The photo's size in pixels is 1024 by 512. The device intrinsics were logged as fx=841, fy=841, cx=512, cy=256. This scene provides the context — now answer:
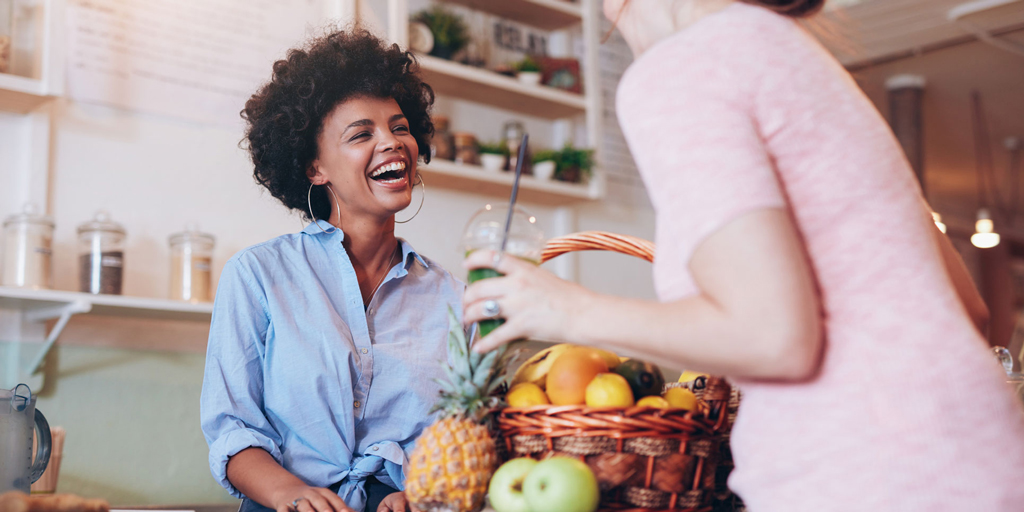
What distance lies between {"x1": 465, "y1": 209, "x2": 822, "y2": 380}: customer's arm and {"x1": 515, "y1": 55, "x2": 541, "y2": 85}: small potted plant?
2.83 meters

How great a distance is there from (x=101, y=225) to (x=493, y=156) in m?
1.46

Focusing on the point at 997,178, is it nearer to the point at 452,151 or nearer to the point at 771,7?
the point at 452,151

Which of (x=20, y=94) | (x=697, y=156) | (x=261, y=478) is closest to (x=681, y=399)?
(x=697, y=156)

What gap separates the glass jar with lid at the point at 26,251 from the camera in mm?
2211

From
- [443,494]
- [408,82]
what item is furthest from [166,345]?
[443,494]

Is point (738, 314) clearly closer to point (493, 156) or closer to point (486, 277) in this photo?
point (486, 277)

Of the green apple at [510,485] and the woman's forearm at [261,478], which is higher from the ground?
the green apple at [510,485]

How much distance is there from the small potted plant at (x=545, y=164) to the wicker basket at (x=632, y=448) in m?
2.57

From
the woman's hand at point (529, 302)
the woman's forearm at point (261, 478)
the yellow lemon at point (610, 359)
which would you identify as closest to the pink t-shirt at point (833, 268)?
the woman's hand at point (529, 302)

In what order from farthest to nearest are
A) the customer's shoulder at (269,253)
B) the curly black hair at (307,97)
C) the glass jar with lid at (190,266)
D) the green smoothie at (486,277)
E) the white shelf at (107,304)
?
the glass jar with lid at (190,266) < the white shelf at (107,304) < the curly black hair at (307,97) < the customer's shoulder at (269,253) < the green smoothie at (486,277)

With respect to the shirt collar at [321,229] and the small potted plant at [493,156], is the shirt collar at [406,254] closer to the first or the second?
the shirt collar at [321,229]

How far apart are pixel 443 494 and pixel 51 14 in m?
2.16

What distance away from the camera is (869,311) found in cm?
68

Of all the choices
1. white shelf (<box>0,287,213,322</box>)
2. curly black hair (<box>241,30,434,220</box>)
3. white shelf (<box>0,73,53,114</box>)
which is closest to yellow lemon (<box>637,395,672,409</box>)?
curly black hair (<box>241,30,434,220</box>)
